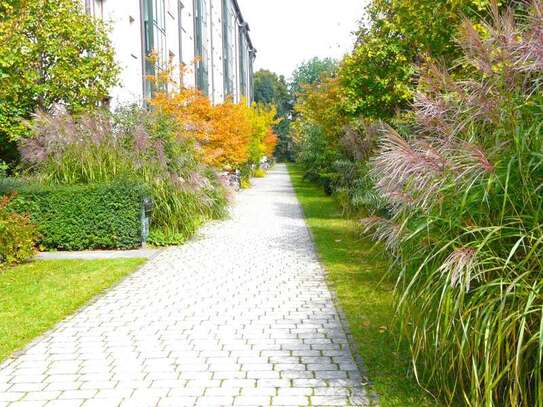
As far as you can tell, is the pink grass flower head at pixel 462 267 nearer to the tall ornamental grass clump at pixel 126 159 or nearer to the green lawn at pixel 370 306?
the green lawn at pixel 370 306

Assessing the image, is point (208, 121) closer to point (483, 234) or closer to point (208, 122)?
point (208, 122)

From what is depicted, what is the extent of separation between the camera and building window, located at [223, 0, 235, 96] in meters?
46.3

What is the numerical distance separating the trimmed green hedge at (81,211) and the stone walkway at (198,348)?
2.00 m

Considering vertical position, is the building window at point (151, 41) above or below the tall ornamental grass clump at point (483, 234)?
above

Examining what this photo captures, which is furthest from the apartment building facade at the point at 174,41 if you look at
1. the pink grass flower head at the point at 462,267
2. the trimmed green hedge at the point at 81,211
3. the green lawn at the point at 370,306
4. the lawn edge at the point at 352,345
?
the pink grass flower head at the point at 462,267

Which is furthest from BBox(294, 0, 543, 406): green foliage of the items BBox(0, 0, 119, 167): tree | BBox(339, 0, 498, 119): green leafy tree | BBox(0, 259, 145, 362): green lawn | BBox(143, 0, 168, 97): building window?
BBox(143, 0, 168, 97): building window

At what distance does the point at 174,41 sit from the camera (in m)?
27.6

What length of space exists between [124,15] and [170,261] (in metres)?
12.3

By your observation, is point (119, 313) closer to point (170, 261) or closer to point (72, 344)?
point (72, 344)

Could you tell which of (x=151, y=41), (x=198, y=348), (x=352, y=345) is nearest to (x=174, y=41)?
(x=151, y=41)

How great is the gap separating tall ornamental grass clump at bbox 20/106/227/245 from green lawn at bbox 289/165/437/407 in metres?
3.01

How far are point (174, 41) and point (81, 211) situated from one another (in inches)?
724

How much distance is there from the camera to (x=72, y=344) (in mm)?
5570

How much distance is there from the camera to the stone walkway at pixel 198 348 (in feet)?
14.1
